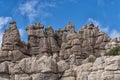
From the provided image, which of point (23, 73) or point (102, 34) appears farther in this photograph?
point (102, 34)

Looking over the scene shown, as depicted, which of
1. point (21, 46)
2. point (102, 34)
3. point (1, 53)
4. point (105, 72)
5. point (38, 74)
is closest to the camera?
point (105, 72)

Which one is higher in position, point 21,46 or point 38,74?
point 21,46

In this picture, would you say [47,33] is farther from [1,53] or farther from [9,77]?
[9,77]

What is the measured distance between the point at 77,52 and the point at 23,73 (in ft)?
99.1

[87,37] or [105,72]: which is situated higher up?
[87,37]

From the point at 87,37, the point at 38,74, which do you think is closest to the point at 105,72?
the point at 38,74

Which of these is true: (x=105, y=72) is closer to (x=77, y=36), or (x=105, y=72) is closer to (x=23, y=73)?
(x=23, y=73)

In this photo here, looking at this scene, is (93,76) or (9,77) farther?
(9,77)

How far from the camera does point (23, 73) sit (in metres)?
24.1

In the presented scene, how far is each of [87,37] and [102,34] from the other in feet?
10.9

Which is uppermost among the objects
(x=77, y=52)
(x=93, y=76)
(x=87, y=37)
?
(x=87, y=37)

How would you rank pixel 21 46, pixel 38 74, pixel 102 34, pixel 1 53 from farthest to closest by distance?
1. pixel 102 34
2. pixel 21 46
3. pixel 1 53
4. pixel 38 74

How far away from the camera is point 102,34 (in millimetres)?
59594

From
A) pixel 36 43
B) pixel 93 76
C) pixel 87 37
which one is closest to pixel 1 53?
pixel 36 43
